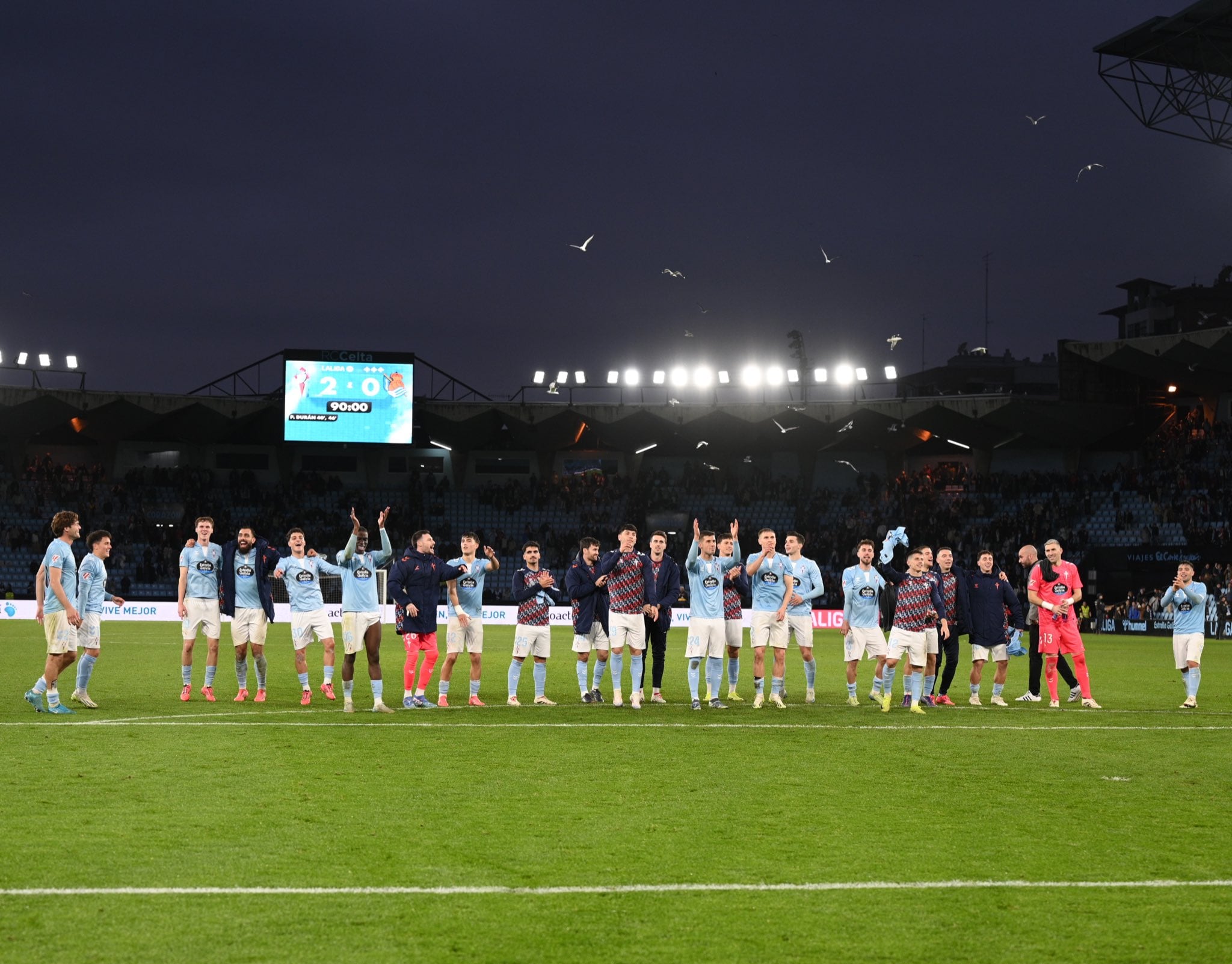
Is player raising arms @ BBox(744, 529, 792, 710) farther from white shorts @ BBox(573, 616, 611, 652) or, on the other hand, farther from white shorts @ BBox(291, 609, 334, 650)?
white shorts @ BBox(291, 609, 334, 650)

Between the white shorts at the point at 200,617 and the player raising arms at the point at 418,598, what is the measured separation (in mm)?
2749

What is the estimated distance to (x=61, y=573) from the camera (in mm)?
13875

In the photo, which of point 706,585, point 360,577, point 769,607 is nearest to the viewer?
point 360,577

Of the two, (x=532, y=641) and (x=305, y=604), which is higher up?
(x=305, y=604)

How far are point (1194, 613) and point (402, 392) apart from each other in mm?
37446

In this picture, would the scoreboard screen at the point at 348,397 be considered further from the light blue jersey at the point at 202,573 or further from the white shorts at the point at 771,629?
the white shorts at the point at 771,629

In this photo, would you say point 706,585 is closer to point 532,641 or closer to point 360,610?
point 532,641

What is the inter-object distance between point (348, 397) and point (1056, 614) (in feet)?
123

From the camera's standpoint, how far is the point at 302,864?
719cm

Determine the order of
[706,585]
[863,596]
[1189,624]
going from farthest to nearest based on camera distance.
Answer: [863,596]
[1189,624]
[706,585]

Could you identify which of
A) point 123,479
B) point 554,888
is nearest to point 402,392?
point 123,479

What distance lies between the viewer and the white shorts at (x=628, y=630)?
1597 cm

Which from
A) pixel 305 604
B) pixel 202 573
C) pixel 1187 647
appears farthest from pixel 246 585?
pixel 1187 647

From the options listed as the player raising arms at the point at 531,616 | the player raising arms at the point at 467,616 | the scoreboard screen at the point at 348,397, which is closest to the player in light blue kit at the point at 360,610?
the player raising arms at the point at 467,616
